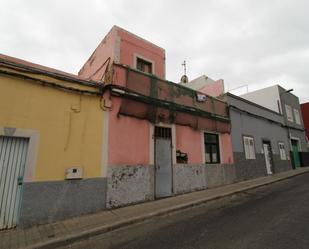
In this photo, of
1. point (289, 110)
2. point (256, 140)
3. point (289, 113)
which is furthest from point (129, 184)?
point (289, 110)

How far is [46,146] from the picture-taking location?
5.84 meters

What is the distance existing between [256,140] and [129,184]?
10904 mm

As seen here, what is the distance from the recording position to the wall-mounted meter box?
6.02 m

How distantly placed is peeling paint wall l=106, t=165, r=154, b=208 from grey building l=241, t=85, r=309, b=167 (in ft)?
52.2

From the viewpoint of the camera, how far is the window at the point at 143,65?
9609mm

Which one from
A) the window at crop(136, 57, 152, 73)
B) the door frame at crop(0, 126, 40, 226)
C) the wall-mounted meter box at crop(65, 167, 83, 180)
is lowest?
the wall-mounted meter box at crop(65, 167, 83, 180)

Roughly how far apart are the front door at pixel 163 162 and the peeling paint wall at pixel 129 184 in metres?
0.34

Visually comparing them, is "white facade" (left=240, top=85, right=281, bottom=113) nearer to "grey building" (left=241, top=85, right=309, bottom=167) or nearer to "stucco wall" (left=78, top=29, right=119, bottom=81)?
"grey building" (left=241, top=85, right=309, bottom=167)

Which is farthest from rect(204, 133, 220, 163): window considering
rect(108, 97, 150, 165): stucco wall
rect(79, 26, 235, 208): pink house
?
rect(108, 97, 150, 165): stucco wall

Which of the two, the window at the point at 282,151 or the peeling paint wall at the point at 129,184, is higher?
the window at the point at 282,151

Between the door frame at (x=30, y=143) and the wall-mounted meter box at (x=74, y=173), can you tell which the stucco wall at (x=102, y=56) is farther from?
the wall-mounted meter box at (x=74, y=173)

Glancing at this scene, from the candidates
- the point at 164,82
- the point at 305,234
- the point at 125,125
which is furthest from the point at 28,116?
the point at 305,234

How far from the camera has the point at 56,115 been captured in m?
6.15

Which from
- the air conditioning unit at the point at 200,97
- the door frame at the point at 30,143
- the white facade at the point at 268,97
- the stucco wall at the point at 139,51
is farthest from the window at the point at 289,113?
the door frame at the point at 30,143
